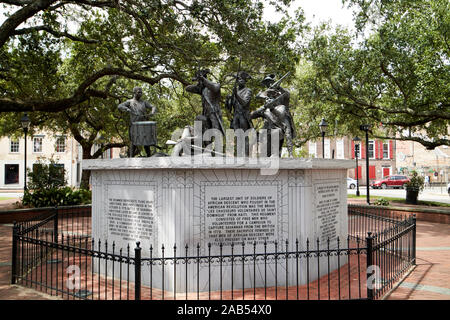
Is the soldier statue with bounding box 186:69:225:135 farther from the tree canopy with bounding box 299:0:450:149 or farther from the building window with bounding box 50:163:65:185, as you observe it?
the building window with bounding box 50:163:65:185

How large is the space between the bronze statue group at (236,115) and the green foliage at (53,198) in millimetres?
12659

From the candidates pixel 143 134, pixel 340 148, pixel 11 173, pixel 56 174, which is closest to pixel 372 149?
pixel 340 148

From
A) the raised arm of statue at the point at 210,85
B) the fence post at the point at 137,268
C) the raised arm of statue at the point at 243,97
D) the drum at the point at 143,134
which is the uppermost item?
the raised arm of statue at the point at 210,85

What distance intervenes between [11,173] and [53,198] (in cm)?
2981

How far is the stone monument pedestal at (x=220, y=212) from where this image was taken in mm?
7402

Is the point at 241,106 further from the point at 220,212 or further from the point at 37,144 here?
the point at 37,144

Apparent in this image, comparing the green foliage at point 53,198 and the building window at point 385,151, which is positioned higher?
the building window at point 385,151

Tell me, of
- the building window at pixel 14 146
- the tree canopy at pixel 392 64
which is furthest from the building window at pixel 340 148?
the building window at pixel 14 146

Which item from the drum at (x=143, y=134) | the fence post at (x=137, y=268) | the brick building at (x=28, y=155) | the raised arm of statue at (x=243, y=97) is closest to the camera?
the fence post at (x=137, y=268)

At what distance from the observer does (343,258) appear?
9.39m

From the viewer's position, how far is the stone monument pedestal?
7.40 meters

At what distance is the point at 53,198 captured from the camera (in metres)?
19.7

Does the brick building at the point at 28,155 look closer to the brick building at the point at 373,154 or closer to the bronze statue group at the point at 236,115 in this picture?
the brick building at the point at 373,154

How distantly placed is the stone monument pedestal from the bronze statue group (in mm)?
1015
